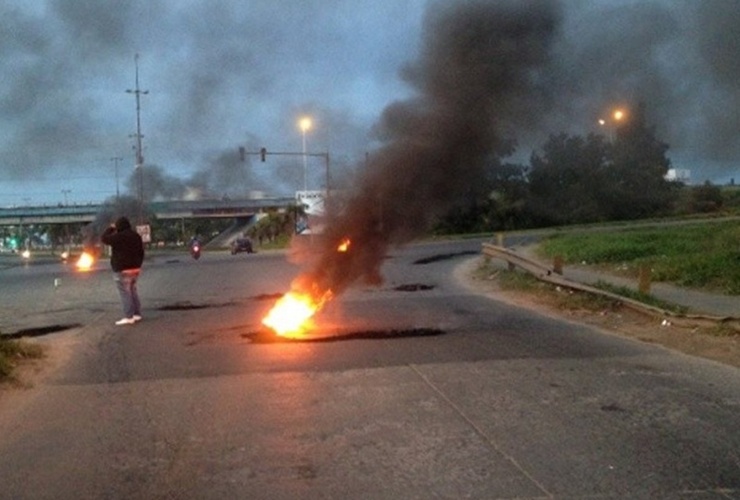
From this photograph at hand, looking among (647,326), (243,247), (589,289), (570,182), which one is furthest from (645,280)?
(243,247)

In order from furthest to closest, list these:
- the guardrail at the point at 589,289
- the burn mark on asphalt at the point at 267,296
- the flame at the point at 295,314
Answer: the burn mark on asphalt at the point at 267,296 → the flame at the point at 295,314 → the guardrail at the point at 589,289

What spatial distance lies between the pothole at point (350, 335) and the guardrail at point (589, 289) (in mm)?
3231

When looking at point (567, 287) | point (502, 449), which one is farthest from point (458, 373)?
point (567, 287)

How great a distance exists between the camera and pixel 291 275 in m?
25.9

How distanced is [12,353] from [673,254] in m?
16.4

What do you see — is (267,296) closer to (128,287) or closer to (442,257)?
(128,287)

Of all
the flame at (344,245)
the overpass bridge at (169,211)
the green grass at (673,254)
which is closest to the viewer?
the flame at (344,245)

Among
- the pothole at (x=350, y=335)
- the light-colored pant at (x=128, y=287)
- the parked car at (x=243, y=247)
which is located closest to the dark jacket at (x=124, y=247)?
the light-colored pant at (x=128, y=287)

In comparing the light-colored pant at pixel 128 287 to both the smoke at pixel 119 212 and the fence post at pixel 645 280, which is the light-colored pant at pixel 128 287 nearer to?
the fence post at pixel 645 280

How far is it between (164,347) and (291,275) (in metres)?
14.3

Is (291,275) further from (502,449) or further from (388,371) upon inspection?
(502,449)

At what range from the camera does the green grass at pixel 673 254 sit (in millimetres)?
17094

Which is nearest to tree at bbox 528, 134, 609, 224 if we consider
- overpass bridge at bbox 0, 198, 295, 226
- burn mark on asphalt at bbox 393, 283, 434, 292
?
burn mark on asphalt at bbox 393, 283, 434, 292

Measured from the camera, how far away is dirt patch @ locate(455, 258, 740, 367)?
10609 millimetres
